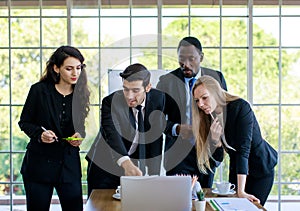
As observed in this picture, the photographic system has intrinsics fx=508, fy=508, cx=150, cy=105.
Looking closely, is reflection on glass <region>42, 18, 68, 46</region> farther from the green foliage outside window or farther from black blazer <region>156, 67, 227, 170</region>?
black blazer <region>156, 67, 227, 170</region>

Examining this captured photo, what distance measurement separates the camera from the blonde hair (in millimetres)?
3090

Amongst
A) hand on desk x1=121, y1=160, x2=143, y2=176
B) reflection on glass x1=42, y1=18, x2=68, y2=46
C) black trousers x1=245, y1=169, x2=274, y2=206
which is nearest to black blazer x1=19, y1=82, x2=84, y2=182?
hand on desk x1=121, y1=160, x2=143, y2=176

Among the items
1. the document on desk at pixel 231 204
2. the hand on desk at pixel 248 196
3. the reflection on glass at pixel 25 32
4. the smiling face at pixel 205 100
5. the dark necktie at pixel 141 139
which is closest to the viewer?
the document on desk at pixel 231 204

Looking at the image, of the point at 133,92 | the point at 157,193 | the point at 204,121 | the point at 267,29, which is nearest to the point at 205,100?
the point at 204,121

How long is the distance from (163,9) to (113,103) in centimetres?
186

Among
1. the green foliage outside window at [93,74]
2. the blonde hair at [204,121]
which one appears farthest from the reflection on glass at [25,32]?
the blonde hair at [204,121]

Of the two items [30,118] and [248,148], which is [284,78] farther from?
[30,118]

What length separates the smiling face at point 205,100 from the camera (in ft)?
10.1

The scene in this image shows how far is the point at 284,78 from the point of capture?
577cm

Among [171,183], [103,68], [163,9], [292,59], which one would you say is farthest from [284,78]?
[171,183]

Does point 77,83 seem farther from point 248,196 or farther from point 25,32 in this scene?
point 25,32

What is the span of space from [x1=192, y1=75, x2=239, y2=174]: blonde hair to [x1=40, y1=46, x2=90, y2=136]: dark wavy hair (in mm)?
811

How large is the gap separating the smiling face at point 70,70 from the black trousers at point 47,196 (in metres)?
0.72

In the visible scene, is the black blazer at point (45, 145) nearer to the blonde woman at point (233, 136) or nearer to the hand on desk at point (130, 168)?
the hand on desk at point (130, 168)
